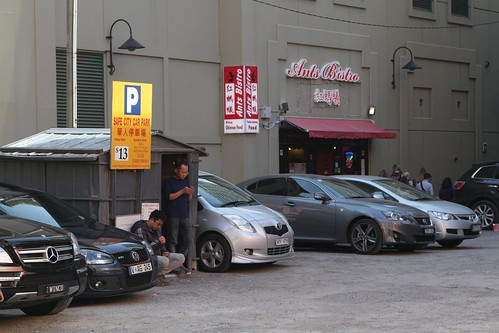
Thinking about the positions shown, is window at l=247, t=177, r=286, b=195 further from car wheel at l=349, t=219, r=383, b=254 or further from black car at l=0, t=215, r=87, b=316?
black car at l=0, t=215, r=87, b=316

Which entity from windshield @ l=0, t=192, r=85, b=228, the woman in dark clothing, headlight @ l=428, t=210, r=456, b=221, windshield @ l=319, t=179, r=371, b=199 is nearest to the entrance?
the woman in dark clothing

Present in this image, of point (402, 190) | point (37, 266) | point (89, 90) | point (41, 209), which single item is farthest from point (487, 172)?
point (37, 266)

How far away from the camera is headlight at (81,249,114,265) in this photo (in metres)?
11.9

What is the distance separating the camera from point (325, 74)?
29.2 meters

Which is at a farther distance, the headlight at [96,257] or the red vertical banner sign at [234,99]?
the red vertical banner sign at [234,99]

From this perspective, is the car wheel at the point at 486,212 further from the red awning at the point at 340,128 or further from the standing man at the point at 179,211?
the standing man at the point at 179,211

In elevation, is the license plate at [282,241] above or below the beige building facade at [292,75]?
below

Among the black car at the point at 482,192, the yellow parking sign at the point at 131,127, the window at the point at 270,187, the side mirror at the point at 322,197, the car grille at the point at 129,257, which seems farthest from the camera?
the black car at the point at 482,192

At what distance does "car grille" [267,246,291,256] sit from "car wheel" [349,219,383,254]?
2.52 meters

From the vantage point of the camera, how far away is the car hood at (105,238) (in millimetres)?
12156

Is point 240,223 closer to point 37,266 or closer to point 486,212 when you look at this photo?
point 37,266

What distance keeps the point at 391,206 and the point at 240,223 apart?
155 inches

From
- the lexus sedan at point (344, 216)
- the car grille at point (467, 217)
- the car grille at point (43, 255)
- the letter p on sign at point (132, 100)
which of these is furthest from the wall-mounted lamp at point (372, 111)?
the car grille at point (43, 255)

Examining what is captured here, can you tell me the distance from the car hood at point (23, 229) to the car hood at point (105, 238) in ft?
4.31
